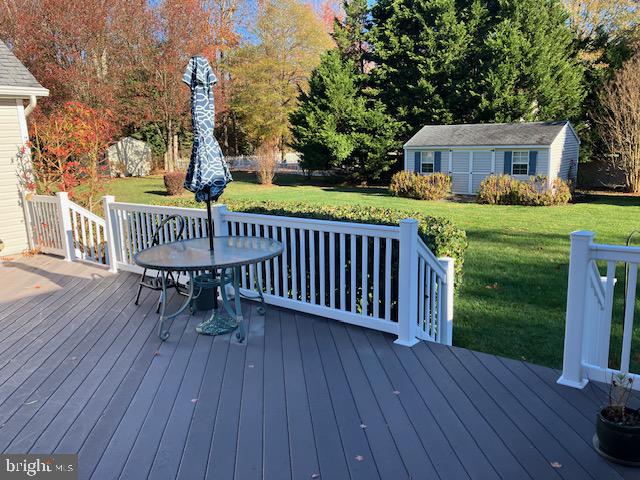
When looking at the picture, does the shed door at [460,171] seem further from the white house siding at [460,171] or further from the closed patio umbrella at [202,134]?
the closed patio umbrella at [202,134]

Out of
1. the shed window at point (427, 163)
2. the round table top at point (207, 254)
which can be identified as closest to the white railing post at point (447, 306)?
the round table top at point (207, 254)

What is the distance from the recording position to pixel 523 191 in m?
16.6

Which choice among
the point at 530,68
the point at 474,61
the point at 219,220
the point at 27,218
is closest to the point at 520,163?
the point at 530,68

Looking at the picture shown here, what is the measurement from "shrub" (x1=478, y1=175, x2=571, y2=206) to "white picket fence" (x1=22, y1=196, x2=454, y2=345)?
1317 cm

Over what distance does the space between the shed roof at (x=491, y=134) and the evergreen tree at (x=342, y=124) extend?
2.98 meters

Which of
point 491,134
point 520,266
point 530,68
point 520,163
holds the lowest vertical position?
point 520,266

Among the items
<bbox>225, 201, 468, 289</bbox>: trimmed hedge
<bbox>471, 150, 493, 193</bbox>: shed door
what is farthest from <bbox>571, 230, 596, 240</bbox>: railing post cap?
<bbox>471, 150, 493, 193</bbox>: shed door

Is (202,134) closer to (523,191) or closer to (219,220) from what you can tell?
(219,220)

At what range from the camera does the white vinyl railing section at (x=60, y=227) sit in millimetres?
6805

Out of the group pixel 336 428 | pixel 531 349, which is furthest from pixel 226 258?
pixel 531 349

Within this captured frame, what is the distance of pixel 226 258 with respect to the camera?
3.86 metres

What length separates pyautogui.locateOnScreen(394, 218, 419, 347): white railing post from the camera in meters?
3.66

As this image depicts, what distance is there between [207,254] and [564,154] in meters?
18.7

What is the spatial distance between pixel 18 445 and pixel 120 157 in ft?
90.8
